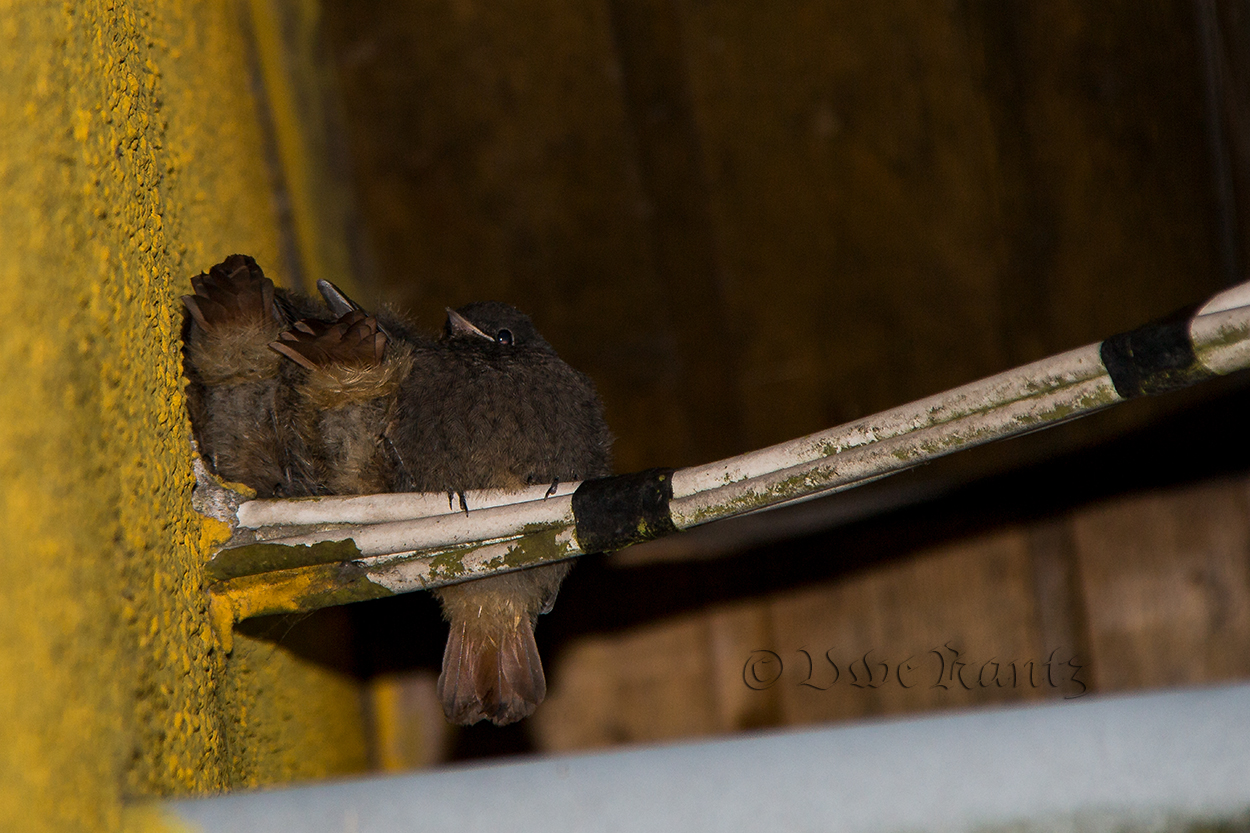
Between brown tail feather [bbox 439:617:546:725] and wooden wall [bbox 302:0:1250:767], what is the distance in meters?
0.84

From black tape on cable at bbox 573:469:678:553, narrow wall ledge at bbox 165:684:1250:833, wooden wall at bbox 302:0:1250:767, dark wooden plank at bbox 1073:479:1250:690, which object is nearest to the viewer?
narrow wall ledge at bbox 165:684:1250:833

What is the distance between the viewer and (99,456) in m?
0.87

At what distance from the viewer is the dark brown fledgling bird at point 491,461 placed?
1.35 meters

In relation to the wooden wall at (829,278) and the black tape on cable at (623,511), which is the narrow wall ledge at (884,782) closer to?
the black tape on cable at (623,511)

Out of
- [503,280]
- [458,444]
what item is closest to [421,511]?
[458,444]

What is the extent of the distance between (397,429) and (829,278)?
1.17m

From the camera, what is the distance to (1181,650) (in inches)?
90.7

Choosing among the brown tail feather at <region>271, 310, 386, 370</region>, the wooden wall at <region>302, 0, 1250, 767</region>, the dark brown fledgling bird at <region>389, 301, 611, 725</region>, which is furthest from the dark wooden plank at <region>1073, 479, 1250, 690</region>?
the brown tail feather at <region>271, 310, 386, 370</region>

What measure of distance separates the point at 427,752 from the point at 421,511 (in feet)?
4.24

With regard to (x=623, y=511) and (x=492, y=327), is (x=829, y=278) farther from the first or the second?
(x=623, y=511)

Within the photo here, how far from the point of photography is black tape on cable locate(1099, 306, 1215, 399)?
3.01 ft

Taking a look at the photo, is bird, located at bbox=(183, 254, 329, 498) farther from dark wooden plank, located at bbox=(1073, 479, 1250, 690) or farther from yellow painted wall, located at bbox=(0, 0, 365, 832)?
dark wooden plank, located at bbox=(1073, 479, 1250, 690)

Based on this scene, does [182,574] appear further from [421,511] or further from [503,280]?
[503,280]

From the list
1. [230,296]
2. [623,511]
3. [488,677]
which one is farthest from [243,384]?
[623,511]
